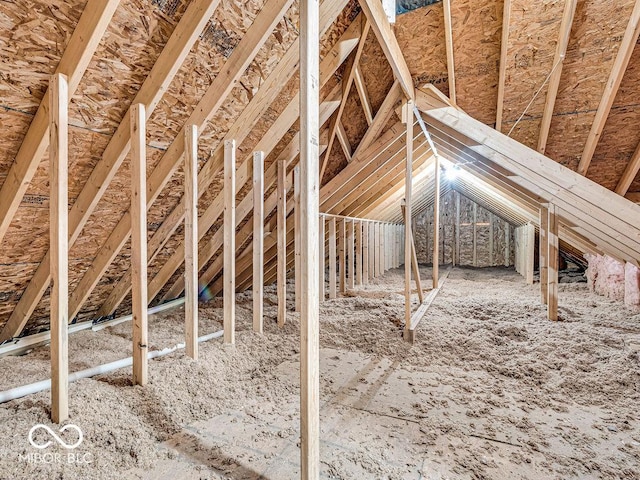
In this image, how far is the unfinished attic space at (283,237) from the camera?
5.38 ft

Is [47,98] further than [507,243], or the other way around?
[507,243]

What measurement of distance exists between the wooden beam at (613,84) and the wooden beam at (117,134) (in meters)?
3.30

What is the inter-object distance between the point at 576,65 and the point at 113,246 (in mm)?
4533

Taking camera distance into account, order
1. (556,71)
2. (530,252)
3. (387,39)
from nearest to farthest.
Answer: (387,39)
(556,71)
(530,252)

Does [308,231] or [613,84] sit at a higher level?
[613,84]

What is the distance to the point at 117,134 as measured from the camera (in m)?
2.15

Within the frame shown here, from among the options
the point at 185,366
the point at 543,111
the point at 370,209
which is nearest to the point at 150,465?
the point at 185,366

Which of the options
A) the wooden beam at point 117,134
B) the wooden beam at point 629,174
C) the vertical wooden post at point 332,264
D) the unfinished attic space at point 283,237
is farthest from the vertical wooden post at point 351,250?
the wooden beam at point 117,134

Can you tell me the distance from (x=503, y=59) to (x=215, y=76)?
278 centimetres

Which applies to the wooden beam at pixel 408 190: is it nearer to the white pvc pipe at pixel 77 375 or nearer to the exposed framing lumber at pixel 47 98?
the white pvc pipe at pixel 77 375

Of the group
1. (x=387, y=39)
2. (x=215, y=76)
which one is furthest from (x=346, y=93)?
(x=215, y=76)

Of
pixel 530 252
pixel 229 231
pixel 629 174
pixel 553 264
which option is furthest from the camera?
pixel 530 252

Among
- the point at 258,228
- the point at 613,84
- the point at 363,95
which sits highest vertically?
the point at 363,95

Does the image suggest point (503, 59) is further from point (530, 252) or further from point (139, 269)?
point (530, 252)
